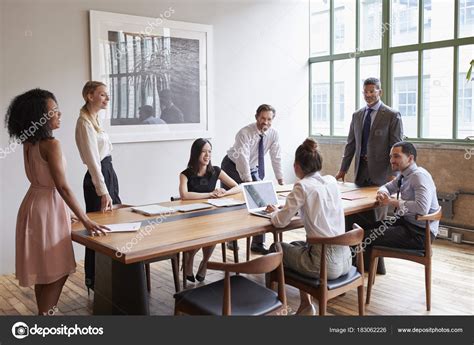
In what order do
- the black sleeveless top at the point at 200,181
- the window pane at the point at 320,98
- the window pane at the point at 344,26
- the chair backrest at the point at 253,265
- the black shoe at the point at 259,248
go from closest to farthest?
1. the chair backrest at the point at 253,265
2. the black sleeveless top at the point at 200,181
3. the black shoe at the point at 259,248
4. the window pane at the point at 344,26
5. the window pane at the point at 320,98

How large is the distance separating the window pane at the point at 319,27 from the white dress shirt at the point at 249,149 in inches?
102

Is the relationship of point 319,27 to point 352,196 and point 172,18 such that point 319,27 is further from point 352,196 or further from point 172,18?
point 352,196

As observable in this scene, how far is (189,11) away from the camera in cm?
552

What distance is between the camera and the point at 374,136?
4477 millimetres

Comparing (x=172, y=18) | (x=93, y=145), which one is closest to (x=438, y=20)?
(x=172, y=18)

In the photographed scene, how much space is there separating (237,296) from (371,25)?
15.8ft

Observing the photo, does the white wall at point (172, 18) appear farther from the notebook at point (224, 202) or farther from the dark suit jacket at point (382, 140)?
the dark suit jacket at point (382, 140)

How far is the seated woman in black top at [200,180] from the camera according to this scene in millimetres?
3895

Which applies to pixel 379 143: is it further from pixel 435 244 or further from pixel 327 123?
pixel 327 123

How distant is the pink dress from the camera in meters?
2.61

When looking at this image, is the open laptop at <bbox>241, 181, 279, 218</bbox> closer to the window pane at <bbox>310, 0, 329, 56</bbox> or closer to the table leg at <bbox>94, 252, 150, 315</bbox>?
the table leg at <bbox>94, 252, 150, 315</bbox>

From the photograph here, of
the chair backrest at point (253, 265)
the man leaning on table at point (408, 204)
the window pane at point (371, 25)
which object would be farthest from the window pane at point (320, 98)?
the chair backrest at point (253, 265)
